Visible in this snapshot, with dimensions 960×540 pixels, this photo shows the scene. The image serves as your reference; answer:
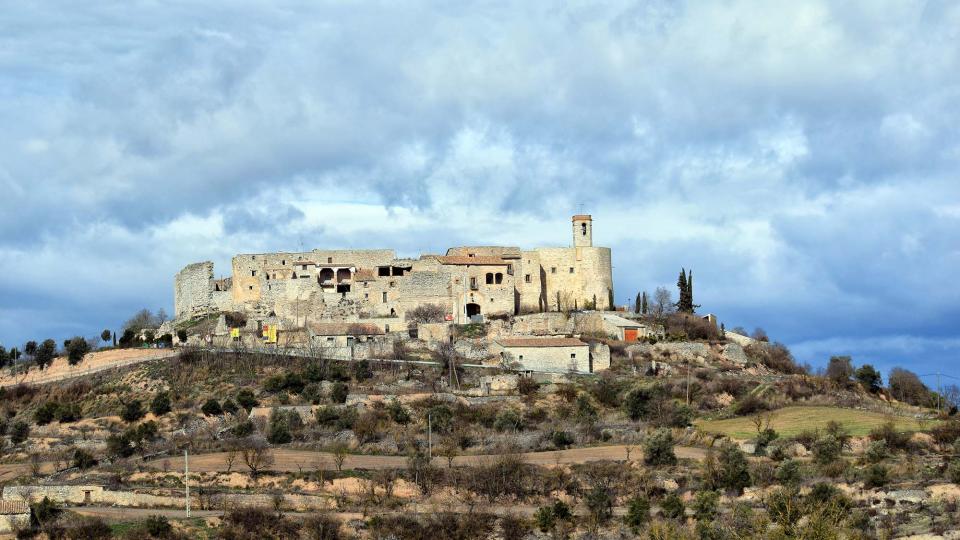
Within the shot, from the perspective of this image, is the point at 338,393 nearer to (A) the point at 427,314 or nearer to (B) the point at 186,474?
(A) the point at 427,314

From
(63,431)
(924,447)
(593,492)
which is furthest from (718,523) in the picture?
(63,431)

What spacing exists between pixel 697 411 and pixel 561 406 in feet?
19.2

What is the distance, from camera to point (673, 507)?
49281 millimetres

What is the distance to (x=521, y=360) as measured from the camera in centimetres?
6844

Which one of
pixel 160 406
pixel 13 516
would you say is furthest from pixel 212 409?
pixel 13 516

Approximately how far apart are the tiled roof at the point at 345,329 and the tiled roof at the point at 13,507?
24.2m

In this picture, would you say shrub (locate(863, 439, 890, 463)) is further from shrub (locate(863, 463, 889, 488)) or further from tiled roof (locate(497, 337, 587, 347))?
tiled roof (locate(497, 337, 587, 347))

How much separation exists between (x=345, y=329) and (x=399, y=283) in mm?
4290

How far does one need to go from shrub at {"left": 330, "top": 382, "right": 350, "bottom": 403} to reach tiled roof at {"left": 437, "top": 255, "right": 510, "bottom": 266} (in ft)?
45.8

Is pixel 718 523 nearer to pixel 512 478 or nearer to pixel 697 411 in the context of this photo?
pixel 512 478

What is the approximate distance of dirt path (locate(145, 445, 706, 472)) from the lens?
5491cm

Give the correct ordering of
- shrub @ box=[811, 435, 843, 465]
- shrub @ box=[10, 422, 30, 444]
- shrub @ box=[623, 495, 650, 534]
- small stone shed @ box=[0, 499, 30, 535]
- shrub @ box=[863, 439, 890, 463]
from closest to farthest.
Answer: small stone shed @ box=[0, 499, 30, 535], shrub @ box=[623, 495, 650, 534], shrub @ box=[863, 439, 890, 463], shrub @ box=[811, 435, 843, 465], shrub @ box=[10, 422, 30, 444]

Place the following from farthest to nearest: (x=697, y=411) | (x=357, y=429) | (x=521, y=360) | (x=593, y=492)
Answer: (x=521, y=360)
(x=697, y=411)
(x=357, y=429)
(x=593, y=492)

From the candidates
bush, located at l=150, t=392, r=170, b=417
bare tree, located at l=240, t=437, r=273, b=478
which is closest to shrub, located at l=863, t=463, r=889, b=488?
bare tree, located at l=240, t=437, r=273, b=478
